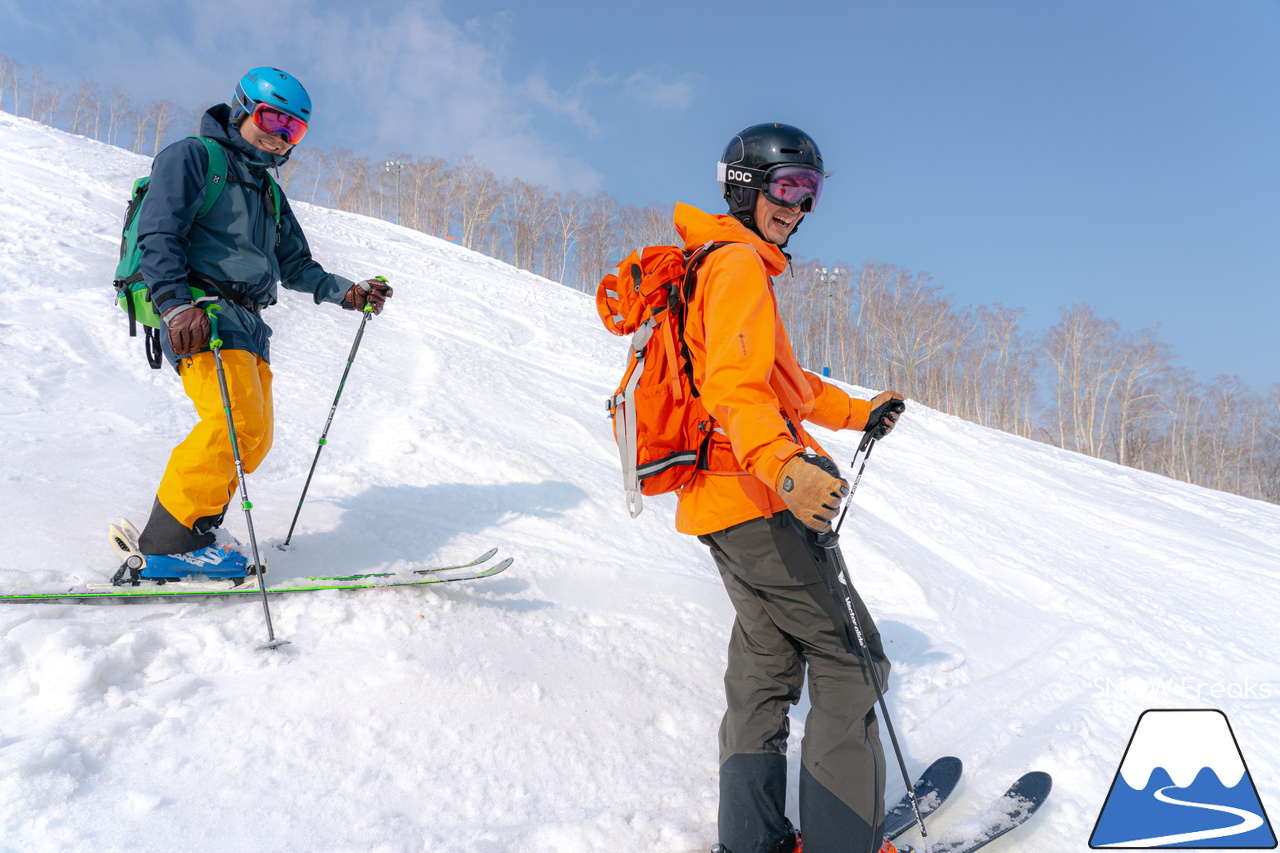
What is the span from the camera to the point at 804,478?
1447mm

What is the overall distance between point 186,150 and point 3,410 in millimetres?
2669

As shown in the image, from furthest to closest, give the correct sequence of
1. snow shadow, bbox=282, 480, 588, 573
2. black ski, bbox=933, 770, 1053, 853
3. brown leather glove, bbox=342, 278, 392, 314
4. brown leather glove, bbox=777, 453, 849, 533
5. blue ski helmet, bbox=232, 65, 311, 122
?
brown leather glove, bbox=342, 278, 392, 314, snow shadow, bbox=282, 480, 588, 573, blue ski helmet, bbox=232, 65, 311, 122, black ski, bbox=933, 770, 1053, 853, brown leather glove, bbox=777, 453, 849, 533

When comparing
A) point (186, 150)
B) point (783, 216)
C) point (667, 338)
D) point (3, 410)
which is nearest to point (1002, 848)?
point (667, 338)

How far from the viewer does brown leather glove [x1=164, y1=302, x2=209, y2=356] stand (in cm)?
239

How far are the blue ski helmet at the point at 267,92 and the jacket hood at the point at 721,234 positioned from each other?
1.97 meters

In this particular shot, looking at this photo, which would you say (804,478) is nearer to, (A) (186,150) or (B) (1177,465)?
(A) (186,150)

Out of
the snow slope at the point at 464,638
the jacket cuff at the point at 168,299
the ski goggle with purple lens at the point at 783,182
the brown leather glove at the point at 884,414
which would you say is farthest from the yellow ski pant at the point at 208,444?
the brown leather glove at the point at 884,414

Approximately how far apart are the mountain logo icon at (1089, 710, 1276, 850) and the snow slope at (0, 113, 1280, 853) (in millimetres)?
83

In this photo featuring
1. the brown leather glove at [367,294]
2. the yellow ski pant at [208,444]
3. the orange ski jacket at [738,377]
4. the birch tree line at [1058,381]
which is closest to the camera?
the orange ski jacket at [738,377]

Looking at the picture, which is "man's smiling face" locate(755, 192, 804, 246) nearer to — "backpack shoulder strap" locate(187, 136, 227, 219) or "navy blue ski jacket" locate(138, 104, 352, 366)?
"navy blue ski jacket" locate(138, 104, 352, 366)

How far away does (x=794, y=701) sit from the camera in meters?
1.99

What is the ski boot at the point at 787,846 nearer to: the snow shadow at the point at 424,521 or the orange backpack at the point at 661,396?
the orange backpack at the point at 661,396

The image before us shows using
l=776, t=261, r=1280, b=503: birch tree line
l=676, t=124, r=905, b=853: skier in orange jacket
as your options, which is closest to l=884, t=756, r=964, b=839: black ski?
l=676, t=124, r=905, b=853: skier in orange jacket

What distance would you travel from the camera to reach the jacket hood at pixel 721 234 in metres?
1.88
